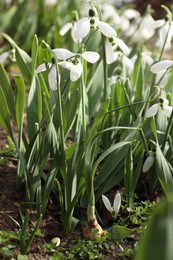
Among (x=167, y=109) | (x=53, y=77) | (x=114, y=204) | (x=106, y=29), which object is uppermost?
(x=106, y=29)

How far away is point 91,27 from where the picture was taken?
1.93 m

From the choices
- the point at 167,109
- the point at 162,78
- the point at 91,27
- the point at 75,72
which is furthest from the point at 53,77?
the point at 162,78

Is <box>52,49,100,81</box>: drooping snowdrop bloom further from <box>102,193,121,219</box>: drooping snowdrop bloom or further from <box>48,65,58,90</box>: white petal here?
<box>102,193,121,219</box>: drooping snowdrop bloom

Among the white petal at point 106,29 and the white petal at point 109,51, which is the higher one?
the white petal at point 106,29

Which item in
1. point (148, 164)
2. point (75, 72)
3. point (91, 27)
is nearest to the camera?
point (75, 72)

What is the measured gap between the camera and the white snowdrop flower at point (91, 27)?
1.89 meters

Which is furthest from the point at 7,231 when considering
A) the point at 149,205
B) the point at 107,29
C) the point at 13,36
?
the point at 13,36

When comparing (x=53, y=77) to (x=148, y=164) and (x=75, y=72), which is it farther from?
(x=148, y=164)

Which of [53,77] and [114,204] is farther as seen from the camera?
[114,204]

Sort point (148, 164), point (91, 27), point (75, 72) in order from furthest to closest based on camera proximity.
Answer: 1. point (148, 164)
2. point (91, 27)
3. point (75, 72)

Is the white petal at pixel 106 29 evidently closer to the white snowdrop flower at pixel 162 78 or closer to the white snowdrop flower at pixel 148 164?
the white snowdrop flower at pixel 162 78

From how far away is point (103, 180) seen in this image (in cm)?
211

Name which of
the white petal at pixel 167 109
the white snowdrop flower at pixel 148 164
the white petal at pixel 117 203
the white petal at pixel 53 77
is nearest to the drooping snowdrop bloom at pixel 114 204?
the white petal at pixel 117 203

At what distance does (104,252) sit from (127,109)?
707mm
